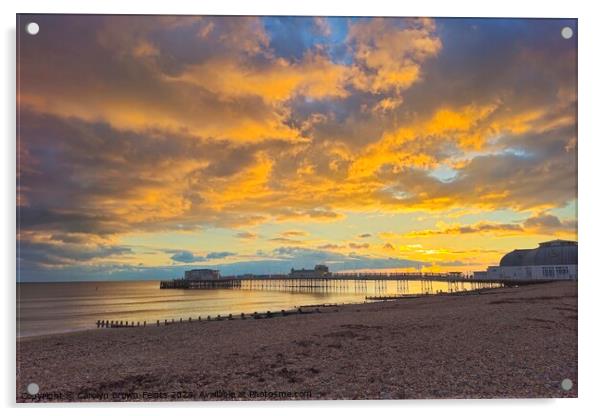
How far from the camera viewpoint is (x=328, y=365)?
7055 mm

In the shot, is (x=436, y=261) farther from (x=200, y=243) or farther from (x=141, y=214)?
(x=141, y=214)

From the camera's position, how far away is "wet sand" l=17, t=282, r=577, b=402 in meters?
6.54

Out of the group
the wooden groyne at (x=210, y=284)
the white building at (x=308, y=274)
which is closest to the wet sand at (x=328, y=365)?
the white building at (x=308, y=274)

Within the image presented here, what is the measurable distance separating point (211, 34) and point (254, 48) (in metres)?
0.74

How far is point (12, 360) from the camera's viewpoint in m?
6.64

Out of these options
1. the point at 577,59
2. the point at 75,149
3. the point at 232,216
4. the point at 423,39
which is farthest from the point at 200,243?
the point at 577,59

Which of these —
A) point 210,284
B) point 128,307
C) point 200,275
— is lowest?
point 210,284

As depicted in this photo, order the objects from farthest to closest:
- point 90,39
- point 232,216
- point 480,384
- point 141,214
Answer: point 232,216 → point 141,214 → point 90,39 → point 480,384

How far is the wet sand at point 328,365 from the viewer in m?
6.54

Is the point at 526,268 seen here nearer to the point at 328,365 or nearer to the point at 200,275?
the point at 328,365

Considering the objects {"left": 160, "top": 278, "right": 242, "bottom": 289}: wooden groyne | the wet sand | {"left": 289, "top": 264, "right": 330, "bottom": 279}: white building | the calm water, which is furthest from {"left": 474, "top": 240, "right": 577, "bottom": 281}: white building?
{"left": 160, "top": 278, "right": 242, "bottom": 289}: wooden groyne

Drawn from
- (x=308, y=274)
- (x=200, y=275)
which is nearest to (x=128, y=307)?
(x=200, y=275)

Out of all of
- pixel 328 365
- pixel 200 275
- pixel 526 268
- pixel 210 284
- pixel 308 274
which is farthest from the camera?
pixel 308 274

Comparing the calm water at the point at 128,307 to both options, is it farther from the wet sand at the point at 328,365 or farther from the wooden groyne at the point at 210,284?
the wooden groyne at the point at 210,284
